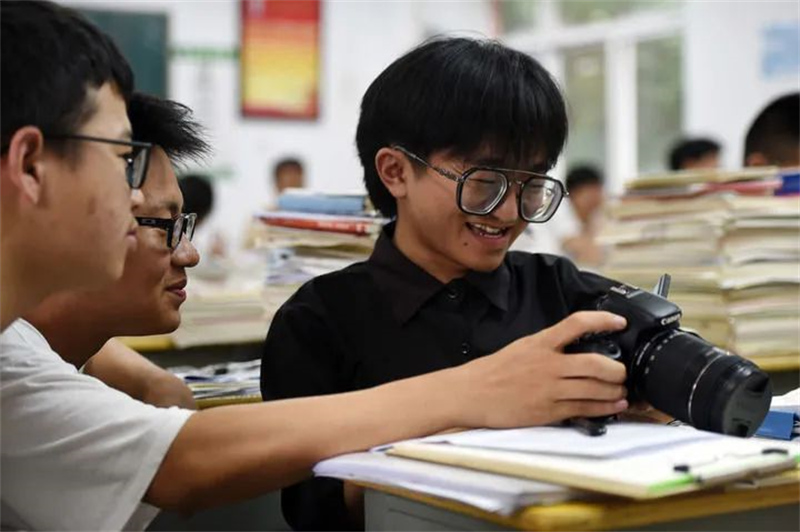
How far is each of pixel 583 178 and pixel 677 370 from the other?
5.29m

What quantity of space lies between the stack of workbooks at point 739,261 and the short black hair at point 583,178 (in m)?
3.67

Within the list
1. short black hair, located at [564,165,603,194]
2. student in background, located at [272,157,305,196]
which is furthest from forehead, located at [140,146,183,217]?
student in background, located at [272,157,305,196]

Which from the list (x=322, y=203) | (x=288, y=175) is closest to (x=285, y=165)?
(x=288, y=175)

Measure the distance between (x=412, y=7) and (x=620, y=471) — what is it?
7.08 metres

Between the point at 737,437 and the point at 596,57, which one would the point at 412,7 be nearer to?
the point at 596,57

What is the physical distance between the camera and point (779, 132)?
10.1 feet

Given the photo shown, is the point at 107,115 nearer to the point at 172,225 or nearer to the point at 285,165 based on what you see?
the point at 172,225

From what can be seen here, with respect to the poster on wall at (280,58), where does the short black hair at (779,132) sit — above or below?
below

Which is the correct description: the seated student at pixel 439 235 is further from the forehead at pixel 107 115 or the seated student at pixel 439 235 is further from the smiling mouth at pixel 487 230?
the forehead at pixel 107 115

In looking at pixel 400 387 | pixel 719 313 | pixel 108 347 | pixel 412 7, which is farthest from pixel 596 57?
pixel 400 387

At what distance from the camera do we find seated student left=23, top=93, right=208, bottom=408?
1.55m

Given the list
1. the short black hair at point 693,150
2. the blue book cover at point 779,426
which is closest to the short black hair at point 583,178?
the short black hair at point 693,150

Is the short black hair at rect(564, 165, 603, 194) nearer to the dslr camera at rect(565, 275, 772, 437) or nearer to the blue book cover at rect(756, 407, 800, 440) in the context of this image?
the blue book cover at rect(756, 407, 800, 440)

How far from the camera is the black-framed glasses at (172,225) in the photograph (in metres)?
1.63
